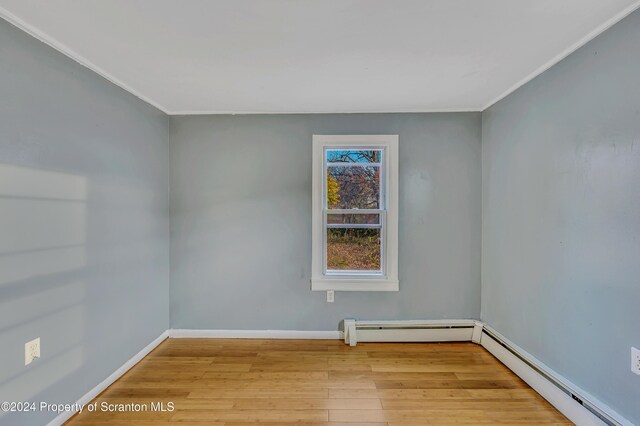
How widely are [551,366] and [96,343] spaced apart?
10.2ft

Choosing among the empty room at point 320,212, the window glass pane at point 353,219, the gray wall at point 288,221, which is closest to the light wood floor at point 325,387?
the empty room at point 320,212

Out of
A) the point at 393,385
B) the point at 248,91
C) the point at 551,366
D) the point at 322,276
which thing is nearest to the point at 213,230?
the point at 322,276

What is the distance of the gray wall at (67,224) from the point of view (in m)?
1.51

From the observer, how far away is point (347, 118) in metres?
2.87

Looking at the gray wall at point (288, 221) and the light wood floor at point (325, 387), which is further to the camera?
the gray wall at point (288, 221)

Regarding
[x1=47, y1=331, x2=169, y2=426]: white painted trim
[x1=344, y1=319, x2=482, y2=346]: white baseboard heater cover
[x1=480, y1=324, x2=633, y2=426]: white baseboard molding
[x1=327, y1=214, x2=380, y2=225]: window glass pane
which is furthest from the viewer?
[x1=327, y1=214, x2=380, y2=225]: window glass pane

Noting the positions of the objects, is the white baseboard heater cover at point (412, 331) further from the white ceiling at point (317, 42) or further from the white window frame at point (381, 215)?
the white ceiling at point (317, 42)

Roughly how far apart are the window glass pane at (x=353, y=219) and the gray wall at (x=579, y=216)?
3.64 ft

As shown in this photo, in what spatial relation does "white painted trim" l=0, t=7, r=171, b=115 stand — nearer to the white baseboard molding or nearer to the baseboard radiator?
the baseboard radiator

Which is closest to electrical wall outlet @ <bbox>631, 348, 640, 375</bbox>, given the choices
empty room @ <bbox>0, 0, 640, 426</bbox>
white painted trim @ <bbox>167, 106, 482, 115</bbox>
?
empty room @ <bbox>0, 0, 640, 426</bbox>

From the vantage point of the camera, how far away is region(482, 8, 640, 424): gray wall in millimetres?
1491

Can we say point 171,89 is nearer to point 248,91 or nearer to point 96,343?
point 248,91

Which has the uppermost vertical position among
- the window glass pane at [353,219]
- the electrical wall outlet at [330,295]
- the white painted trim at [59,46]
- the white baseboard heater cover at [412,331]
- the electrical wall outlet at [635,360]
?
the white painted trim at [59,46]

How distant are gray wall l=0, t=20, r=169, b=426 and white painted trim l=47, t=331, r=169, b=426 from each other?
44mm
